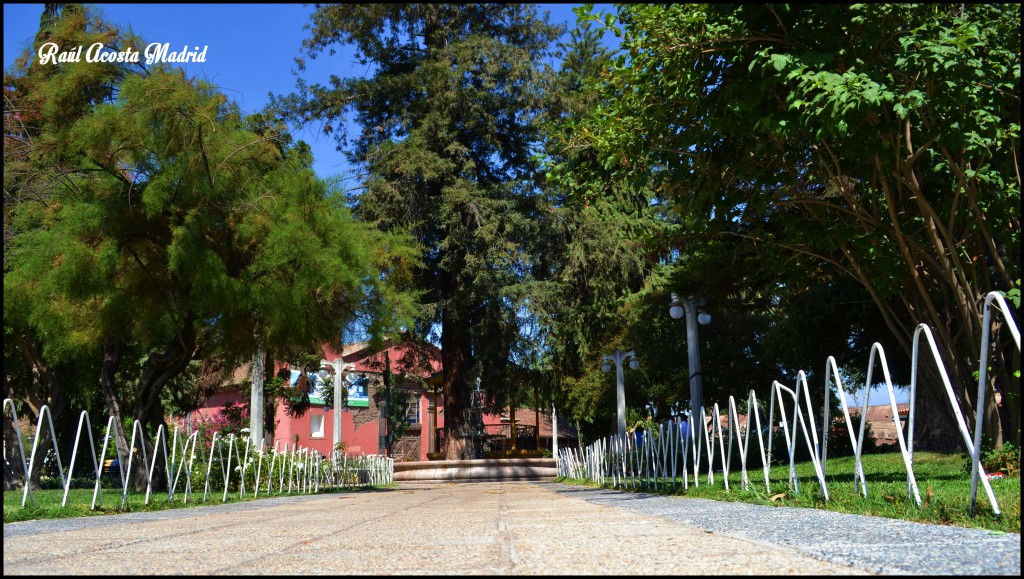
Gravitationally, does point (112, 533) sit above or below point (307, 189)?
below

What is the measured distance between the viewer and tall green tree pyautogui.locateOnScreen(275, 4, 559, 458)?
80.8ft

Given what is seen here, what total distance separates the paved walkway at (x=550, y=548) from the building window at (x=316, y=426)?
146ft

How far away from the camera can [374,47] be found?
2841 cm

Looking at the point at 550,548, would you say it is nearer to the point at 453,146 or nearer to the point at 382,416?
the point at 453,146

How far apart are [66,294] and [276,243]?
122 inches

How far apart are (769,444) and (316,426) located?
145 feet

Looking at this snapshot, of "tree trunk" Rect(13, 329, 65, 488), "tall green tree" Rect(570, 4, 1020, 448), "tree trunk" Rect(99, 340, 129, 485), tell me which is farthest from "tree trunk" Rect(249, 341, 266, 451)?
"tall green tree" Rect(570, 4, 1020, 448)

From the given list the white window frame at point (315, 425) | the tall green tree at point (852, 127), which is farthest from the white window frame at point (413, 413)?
the tall green tree at point (852, 127)

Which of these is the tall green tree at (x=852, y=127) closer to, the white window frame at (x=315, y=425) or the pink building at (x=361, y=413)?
the pink building at (x=361, y=413)

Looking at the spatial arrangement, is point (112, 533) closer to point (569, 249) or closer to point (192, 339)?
point (192, 339)

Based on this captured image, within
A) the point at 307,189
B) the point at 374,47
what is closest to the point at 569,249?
the point at 374,47

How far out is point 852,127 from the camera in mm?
7758

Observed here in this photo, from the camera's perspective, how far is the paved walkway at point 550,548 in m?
3.11

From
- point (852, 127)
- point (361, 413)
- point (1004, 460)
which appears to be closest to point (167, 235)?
point (852, 127)
